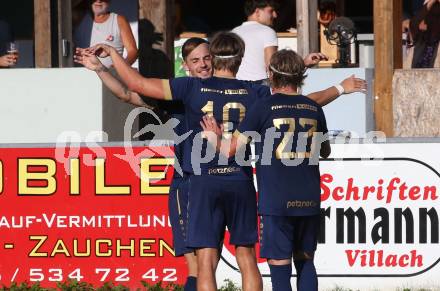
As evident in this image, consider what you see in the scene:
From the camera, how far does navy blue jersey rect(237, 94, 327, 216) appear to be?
8.80 meters

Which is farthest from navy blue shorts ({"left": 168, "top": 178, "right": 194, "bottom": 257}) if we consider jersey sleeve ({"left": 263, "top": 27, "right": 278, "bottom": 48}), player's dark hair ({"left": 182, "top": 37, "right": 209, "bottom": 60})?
jersey sleeve ({"left": 263, "top": 27, "right": 278, "bottom": 48})

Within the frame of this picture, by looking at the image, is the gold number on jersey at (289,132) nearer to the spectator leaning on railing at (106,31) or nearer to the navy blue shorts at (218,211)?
the navy blue shorts at (218,211)

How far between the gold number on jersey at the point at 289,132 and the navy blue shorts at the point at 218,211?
0.33m

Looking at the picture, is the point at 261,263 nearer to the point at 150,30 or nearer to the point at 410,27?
the point at 150,30

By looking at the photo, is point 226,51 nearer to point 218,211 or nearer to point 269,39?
point 218,211

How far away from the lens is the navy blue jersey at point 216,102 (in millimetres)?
8875

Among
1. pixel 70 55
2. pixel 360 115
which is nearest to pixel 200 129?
pixel 360 115

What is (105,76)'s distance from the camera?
9.13 meters

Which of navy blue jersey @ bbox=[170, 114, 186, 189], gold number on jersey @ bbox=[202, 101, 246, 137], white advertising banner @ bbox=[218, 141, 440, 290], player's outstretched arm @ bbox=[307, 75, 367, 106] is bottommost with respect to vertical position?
white advertising banner @ bbox=[218, 141, 440, 290]

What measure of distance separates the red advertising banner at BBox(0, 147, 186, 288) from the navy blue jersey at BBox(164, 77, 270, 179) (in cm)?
193

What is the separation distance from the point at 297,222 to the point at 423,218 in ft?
6.60

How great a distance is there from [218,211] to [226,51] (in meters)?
1.11

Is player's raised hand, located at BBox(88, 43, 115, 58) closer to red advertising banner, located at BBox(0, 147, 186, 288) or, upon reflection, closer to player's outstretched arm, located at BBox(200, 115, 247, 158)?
player's outstretched arm, located at BBox(200, 115, 247, 158)

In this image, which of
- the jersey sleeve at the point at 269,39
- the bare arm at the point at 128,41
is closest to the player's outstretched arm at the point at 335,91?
the jersey sleeve at the point at 269,39
